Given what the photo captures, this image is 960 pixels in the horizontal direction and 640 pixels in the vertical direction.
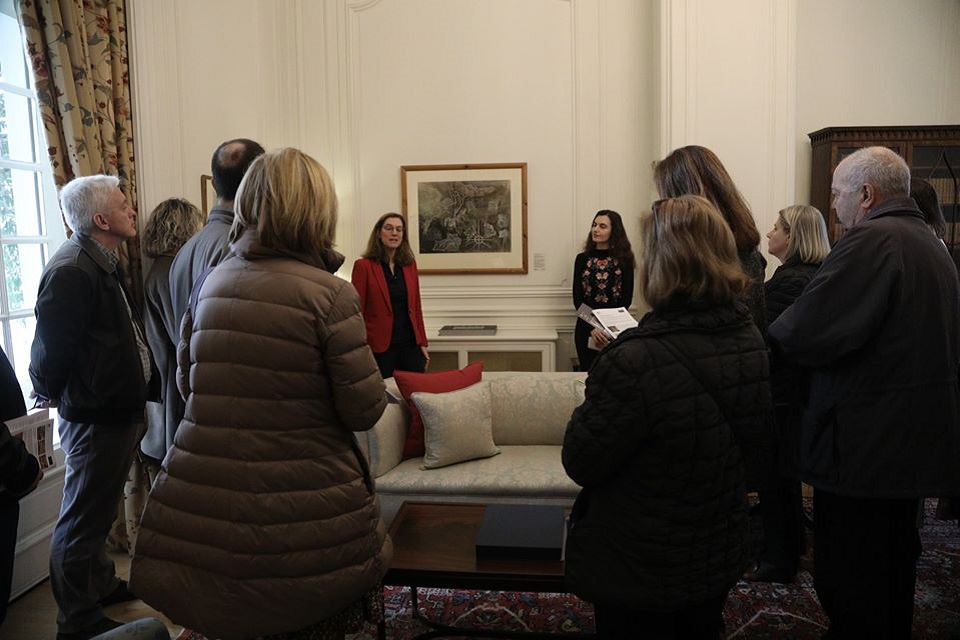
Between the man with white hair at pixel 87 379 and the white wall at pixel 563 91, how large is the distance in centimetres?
267

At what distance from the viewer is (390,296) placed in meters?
4.55

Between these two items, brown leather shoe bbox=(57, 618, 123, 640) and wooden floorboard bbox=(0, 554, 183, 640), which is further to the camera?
wooden floorboard bbox=(0, 554, 183, 640)

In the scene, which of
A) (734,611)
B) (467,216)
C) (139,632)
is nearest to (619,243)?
(467,216)

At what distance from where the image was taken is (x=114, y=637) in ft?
4.24

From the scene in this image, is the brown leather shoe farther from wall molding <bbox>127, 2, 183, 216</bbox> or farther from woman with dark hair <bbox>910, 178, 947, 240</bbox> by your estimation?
woman with dark hair <bbox>910, 178, 947, 240</bbox>

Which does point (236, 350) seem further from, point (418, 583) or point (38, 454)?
point (38, 454)

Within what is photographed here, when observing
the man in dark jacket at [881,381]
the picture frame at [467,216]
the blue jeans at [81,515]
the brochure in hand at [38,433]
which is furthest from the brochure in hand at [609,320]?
the picture frame at [467,216]

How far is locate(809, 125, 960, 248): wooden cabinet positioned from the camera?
16.2ft

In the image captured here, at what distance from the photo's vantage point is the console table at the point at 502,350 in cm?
528

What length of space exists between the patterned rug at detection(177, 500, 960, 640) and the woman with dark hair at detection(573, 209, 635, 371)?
95.3 inches

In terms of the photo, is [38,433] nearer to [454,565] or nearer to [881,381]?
[454,565]

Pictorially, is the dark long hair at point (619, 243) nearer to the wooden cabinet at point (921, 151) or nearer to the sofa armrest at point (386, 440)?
the wooden cabinet at point (921, 151)

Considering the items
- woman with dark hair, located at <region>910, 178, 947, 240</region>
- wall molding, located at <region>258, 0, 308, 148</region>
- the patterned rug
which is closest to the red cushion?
the patterned rug

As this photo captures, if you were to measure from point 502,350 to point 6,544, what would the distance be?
3482 millimetres
